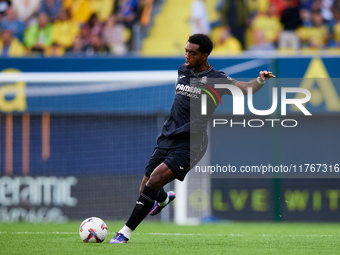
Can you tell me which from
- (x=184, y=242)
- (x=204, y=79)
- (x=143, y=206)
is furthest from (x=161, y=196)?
(x=204, y=79)

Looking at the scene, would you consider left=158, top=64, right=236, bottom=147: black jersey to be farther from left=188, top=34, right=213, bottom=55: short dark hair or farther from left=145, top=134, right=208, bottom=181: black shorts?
left=188, top=34, right=213, bottom=55: short dark hair

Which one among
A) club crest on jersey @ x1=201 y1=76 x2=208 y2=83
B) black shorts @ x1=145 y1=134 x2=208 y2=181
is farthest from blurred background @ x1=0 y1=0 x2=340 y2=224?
club crest on jersey @ x1=201 y1=76 x2=208 y2=83

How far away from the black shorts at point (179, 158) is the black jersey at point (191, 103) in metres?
0.09

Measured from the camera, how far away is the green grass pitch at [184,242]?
5.73m

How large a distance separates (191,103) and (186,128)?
0.26 meters

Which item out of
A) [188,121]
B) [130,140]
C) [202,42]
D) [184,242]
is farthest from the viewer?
[130,140]

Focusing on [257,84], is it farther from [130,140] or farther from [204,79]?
[130,140]

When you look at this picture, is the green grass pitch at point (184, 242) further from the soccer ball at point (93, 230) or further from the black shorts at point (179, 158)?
the black shorts at point (179, 158)

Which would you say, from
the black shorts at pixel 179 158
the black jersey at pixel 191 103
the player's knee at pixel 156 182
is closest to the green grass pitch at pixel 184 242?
the player's knee at pixel 156 182

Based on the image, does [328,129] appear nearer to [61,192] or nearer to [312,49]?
[312,49]

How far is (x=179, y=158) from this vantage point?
627cm

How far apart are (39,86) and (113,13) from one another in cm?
302

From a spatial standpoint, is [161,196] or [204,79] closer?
[204,79]

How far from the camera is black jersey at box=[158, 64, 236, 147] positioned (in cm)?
639
